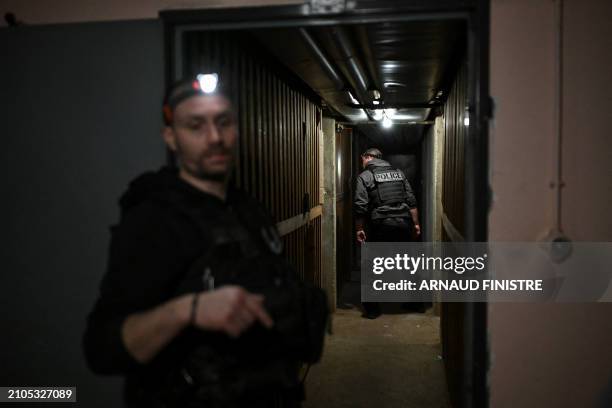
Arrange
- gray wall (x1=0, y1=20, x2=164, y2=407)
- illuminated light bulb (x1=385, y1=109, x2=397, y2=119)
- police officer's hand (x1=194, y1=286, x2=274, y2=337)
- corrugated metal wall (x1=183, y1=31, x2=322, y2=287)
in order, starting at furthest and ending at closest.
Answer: illuminated light bulb (x1=385, y1=109, x2=397, y2=119)
corrugated metal wall (x1=183, y1=31, x2=322, y2=287)
gray wall (x1=0, y1=20, x2=164, y2=407)
police officer's hand (x1=194, y1=286, x2=274, y2=337)

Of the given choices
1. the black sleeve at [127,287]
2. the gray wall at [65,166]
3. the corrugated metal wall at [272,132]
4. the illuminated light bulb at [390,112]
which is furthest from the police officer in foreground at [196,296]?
the illuminated light bulb at [390,112]

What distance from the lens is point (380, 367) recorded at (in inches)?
195

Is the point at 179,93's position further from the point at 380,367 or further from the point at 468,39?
the point at 380,367

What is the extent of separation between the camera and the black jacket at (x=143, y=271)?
62.0 inches

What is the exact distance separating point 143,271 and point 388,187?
5.36 m

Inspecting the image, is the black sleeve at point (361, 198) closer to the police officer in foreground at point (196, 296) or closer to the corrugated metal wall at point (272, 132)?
the corrugated metal wall at point (272, 132)

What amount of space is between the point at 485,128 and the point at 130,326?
157 centimetres

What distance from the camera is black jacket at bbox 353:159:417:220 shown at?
673 cm

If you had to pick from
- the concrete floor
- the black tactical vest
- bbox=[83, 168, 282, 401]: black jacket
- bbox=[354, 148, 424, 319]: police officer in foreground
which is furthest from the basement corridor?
bbox=[83, 168, 282, 401]: black jacket

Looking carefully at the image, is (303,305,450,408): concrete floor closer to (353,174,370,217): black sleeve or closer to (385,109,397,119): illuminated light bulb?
(353,174,370,217): black sleeve

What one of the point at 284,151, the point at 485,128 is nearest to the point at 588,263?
the point at 485,128

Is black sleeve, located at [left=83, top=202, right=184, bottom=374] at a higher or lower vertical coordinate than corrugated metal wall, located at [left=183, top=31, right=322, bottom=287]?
lower

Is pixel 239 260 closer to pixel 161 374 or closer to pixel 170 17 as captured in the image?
pixel 161 374

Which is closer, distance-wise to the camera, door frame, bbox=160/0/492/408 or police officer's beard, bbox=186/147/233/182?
police officer's beard, bbox=186/147/233/182
